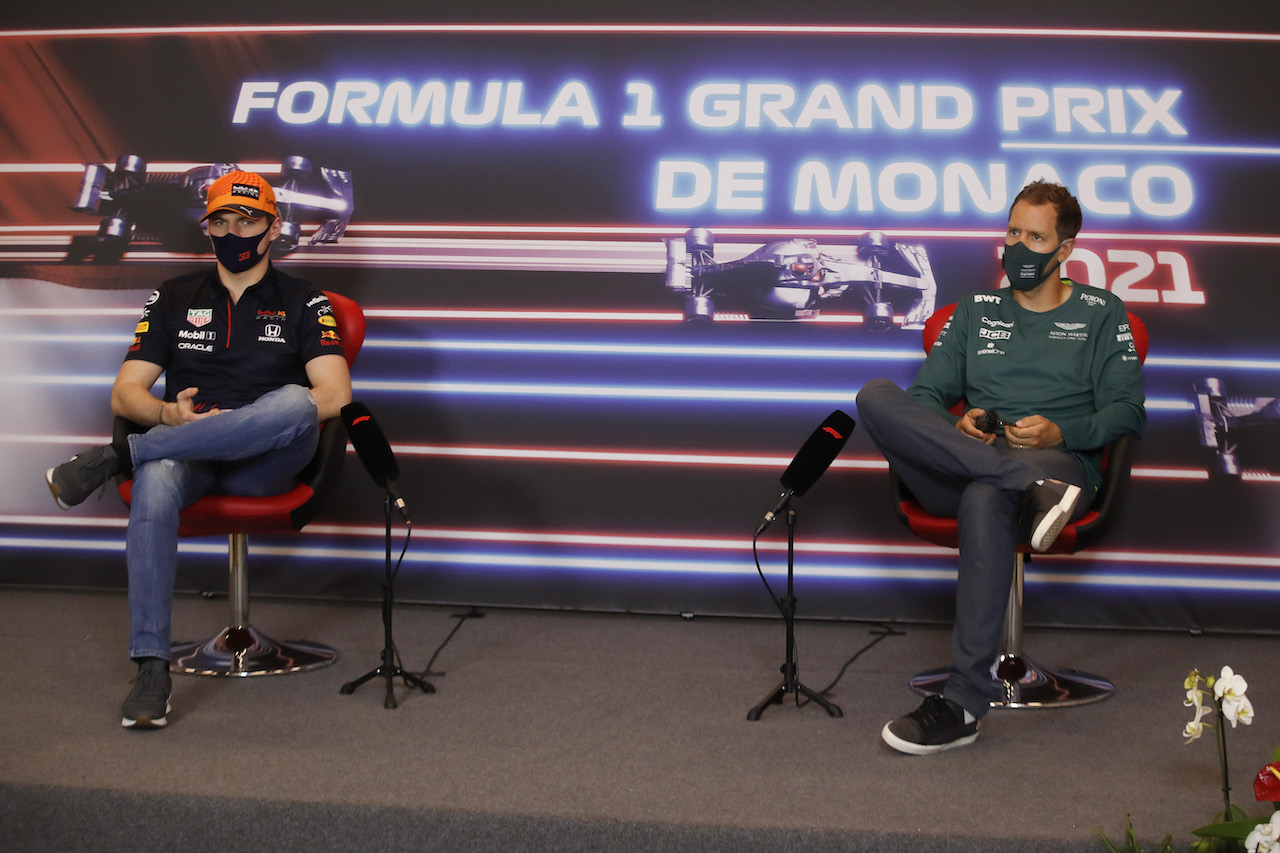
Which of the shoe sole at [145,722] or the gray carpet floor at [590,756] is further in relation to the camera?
the shoe sole at [145,722]

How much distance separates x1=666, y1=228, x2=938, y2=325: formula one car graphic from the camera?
3.63 meters

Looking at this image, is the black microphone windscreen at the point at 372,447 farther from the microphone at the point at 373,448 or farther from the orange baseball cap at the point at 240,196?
the orange baseball cap at the point at 240,196

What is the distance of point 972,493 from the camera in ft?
8.25

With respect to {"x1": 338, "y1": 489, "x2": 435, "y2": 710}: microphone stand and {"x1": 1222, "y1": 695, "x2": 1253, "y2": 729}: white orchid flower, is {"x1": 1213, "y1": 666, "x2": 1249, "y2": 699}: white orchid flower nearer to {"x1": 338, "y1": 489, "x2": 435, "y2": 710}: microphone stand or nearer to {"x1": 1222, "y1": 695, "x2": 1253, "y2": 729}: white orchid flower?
{"x1": 1222, "y1": 695, "x2": 1253, "y2": 729}: white orchid flower

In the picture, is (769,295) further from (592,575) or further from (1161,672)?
(1161,672)

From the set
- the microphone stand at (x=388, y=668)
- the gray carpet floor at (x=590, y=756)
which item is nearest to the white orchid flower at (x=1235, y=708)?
the gray carpet floor at (x=590, y=756)

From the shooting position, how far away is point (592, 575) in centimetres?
373

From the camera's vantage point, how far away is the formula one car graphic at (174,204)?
3.82 m

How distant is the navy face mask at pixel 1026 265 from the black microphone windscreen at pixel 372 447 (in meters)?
1.67

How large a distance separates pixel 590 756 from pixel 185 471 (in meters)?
1.28

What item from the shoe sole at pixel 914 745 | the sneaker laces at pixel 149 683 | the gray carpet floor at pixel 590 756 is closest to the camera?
the gray carpet floor at pixel 590 756

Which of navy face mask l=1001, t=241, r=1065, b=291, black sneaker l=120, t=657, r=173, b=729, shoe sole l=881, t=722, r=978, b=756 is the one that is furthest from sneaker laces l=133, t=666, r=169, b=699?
navy face mask l=1001, t=241, r=1065, b=291

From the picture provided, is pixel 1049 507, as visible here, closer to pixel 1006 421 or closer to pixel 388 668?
pixel 1006 421

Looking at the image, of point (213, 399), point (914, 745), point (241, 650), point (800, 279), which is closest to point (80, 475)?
point (213, 399)
